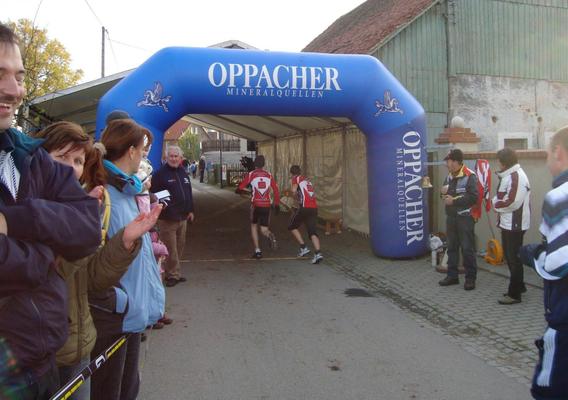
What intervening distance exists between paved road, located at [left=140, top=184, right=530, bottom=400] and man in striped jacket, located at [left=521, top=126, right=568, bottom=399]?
1.39 metres

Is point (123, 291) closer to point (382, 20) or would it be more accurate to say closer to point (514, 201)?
point (514, 201)

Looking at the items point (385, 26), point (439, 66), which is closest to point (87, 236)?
point (439, 66)

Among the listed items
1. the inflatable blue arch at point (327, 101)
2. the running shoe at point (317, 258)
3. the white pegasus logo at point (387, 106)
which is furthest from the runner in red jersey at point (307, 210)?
the white pegasus logo at point (387, 106)

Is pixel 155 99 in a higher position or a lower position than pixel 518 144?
higher

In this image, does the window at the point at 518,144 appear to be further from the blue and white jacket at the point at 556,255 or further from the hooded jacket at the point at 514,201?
the blue and white jacket at the point at 556,255

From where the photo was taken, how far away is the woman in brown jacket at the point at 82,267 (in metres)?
1.92

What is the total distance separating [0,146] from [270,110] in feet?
22.6

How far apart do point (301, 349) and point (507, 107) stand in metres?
10.9

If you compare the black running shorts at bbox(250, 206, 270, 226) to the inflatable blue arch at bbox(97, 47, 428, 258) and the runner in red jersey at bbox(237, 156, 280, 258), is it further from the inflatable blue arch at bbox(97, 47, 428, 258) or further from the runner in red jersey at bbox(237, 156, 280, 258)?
the inflatable blue arch at bbox(97, 47, 428, 258)

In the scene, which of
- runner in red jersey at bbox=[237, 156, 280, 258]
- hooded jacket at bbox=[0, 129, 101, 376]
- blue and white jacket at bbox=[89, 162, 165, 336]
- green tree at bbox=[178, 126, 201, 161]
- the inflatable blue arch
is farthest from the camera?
green tree at bbox=[178, 126, 201, 161]

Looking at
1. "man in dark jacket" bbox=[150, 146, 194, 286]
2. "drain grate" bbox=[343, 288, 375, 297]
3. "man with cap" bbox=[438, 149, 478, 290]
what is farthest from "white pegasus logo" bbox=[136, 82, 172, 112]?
"man with cap" bbox=[438, 149, 478, 290]

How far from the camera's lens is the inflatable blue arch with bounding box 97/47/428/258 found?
24.4 feet

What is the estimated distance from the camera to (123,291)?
92.0 inches

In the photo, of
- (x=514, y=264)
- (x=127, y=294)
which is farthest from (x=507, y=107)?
(x=127, y=294)
